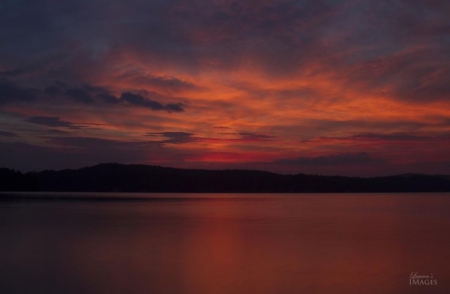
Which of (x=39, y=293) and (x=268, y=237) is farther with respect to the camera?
(x=268, y=237)

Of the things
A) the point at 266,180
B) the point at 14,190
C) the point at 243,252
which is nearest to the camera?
the point at 243,252

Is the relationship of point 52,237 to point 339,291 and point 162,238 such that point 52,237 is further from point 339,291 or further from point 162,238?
point 339,291

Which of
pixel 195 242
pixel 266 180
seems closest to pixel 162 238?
pixel 195 242

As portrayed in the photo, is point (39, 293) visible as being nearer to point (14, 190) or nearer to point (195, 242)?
point (195, 242)

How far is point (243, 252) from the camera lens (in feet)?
63.0

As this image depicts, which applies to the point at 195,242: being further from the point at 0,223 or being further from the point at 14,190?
the point at 14,190

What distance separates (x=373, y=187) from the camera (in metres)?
176

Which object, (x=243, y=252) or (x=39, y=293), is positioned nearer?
(x=39, y=293)

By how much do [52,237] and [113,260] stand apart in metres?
8.09

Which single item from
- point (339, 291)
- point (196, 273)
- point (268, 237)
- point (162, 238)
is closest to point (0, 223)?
point (162, 238)

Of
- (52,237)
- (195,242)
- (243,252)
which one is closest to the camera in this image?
(243,252)

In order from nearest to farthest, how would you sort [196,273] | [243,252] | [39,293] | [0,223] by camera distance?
[39,293], [196,273], [243,252], [0,223]

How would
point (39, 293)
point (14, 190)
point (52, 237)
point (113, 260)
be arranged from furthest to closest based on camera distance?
1. point (14, 190)
2. point (52, 237)
3. point (113, 260)
4. point (39, 293)

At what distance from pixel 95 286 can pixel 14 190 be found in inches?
4374
